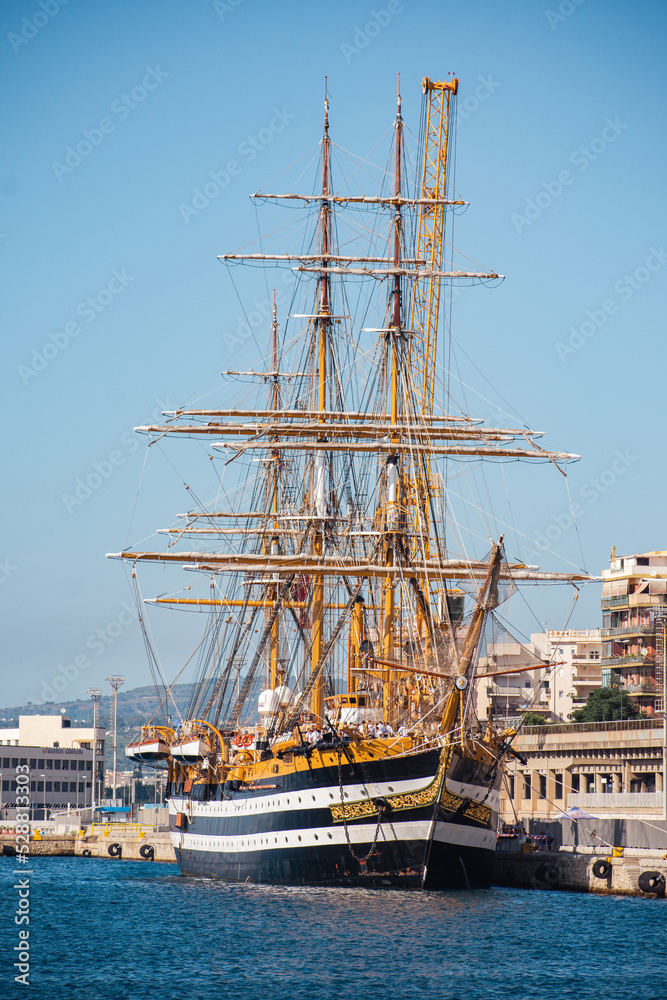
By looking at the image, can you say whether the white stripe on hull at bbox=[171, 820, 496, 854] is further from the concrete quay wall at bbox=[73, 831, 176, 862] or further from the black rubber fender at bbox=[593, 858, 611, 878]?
the concrete quay wall at bbox=[73, 831, 176, 862]

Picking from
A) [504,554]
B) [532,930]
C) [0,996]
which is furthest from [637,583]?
[0,996]

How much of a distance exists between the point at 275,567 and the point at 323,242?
19.0m

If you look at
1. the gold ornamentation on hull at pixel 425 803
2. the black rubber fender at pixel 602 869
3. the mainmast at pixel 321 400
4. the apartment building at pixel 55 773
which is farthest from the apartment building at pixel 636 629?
the apartment building at pixel 55 773

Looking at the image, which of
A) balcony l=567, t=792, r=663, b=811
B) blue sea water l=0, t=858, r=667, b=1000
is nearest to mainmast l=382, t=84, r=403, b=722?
blue sea water l=0, t=858, r=667, b=1000

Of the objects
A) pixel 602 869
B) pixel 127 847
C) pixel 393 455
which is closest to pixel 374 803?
pixel 602 869

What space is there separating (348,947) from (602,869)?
19.2m

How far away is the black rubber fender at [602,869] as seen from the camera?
193 feet

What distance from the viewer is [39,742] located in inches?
6905

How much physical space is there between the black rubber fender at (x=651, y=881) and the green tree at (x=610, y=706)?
4543 cm

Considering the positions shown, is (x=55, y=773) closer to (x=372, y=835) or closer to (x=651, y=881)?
(x=372, y=835)

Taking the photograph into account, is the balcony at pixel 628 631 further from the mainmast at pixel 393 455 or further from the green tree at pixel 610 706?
the mainmast at pixel 393 455

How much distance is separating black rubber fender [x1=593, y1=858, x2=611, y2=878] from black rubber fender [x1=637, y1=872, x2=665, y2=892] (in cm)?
208

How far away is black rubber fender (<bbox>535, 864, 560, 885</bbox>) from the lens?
2430 inches

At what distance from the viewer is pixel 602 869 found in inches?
2318
